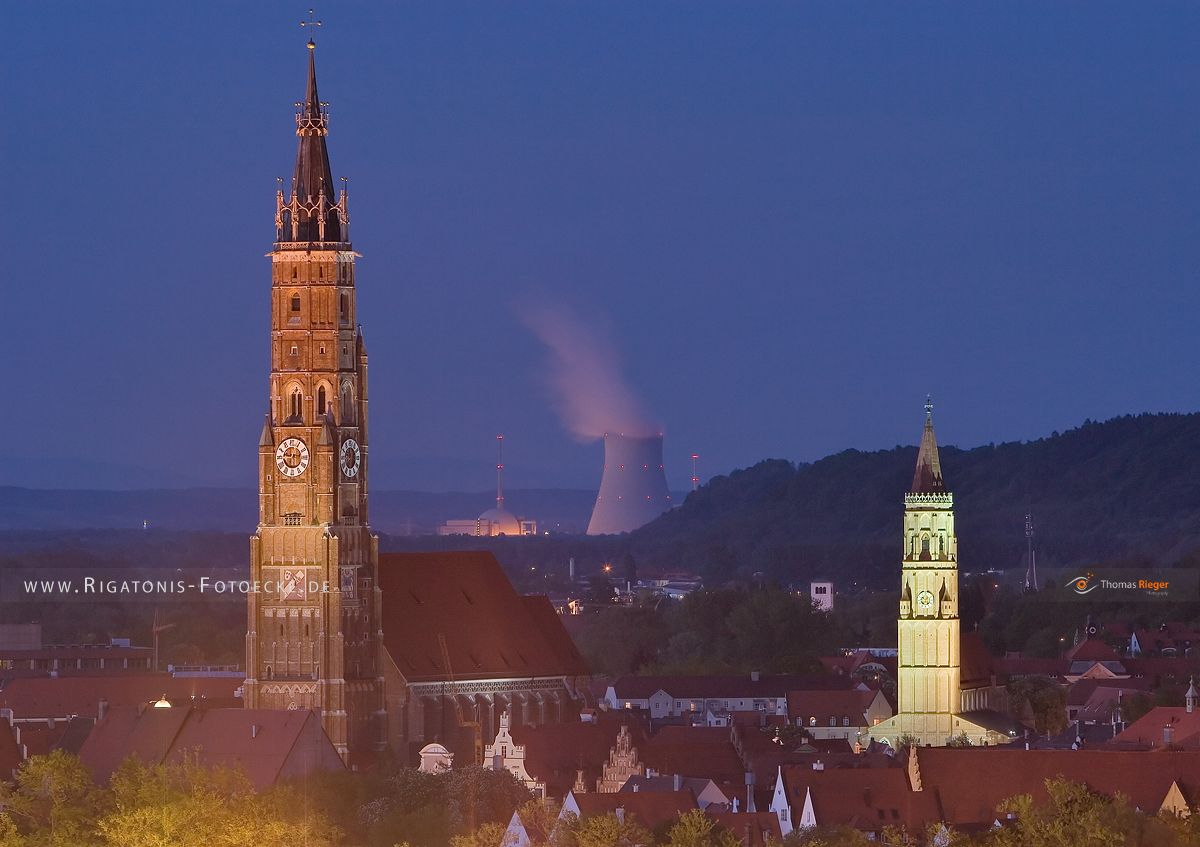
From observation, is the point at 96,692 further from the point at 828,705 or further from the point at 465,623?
the point at 828,705

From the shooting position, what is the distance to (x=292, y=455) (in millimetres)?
112375

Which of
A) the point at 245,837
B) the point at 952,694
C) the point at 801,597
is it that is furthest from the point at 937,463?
the point at 245,837

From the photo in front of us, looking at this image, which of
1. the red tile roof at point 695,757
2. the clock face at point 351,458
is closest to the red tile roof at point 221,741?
the red tile roof at point 695,757

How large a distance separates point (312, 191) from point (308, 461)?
28.1 ft

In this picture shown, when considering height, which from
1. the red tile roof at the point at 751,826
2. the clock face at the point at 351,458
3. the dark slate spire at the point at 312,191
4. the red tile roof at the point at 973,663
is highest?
the dark slate spire at the point at 312,191

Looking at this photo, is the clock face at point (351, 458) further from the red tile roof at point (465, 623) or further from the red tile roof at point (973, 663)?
the red tile roof at point (973, 663)

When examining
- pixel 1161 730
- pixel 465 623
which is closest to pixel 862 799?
pixel 1161 730

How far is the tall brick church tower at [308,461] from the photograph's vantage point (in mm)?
112000

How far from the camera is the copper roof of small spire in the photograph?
113 metres

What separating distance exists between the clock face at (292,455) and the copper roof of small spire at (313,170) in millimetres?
6485

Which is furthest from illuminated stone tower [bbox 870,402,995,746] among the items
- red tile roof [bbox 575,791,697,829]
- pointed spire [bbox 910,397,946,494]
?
red tile roof [bbox 575,791,697,829]

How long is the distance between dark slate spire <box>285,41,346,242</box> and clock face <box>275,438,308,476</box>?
21.2 feet

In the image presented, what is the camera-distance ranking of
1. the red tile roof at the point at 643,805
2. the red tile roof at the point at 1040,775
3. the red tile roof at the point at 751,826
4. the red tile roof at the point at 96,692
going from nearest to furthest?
the red tile roof at the point at 751,826 → the red tile roof at the point at 643,805 → the red tile roof at the point at 1040,775 → the red tile roof at the point at 96,692

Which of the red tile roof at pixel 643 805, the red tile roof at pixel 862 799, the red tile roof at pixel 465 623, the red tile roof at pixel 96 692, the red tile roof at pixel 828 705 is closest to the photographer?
the red tile roof at pixel 643 805
